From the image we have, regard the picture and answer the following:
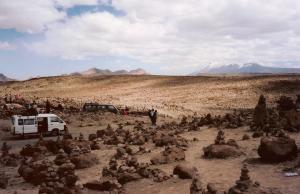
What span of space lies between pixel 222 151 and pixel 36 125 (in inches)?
676

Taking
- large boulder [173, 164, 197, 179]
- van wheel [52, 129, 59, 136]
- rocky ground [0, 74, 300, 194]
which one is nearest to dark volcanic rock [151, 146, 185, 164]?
rocky ground [0, 74, 300, 194]

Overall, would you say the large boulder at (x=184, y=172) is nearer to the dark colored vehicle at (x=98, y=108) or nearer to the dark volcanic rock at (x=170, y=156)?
the dark volcanic rock at (x=170, y=156)

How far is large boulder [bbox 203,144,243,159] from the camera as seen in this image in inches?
915

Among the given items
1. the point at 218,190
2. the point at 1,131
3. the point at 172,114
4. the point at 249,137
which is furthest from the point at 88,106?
the point at 218,190

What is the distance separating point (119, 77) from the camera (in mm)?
96938

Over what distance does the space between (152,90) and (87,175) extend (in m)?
55.9

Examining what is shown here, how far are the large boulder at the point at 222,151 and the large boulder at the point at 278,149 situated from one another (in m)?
2.40

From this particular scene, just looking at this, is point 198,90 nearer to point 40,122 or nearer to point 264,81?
point 264,81

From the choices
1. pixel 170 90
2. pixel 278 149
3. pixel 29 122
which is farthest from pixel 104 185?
pixel 170 90

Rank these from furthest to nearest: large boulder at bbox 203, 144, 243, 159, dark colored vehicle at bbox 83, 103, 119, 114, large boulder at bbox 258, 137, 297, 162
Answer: dark colored vehicle at bbox 83, 103, 119, 114 < large boulder at bbox 203, 144, 243, 159 < large boulder at bbox 258, 137, 297, 162

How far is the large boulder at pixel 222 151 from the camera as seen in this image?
23.2m

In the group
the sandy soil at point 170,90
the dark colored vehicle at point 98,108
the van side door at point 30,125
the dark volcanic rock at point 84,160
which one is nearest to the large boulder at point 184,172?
the dark volcanic rock at point 84,160

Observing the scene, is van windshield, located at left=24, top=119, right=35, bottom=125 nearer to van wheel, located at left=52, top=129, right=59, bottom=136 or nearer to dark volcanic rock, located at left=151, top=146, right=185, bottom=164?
van wheel, located at left=52, top=129, right=59, bottom=136

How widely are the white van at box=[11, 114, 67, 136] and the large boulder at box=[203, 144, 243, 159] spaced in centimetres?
1592
